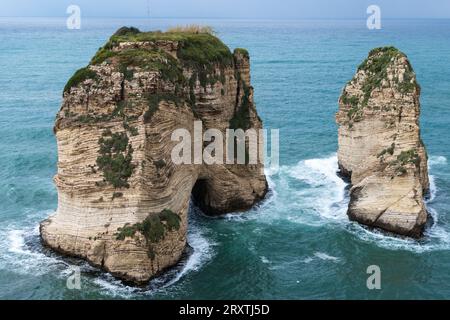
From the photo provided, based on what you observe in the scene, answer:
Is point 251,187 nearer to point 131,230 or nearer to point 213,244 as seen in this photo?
point 213,244

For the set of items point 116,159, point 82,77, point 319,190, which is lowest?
point 319,190

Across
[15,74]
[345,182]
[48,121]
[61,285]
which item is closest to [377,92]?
[345,182]

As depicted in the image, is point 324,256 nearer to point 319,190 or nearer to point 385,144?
point 385,144
